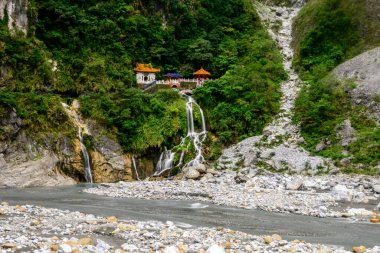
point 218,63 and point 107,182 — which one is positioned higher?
point 218,63

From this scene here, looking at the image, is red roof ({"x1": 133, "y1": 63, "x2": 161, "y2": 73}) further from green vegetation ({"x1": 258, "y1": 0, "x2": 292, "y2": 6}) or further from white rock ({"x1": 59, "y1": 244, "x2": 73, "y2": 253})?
green vegetation ({"x1": 258, "y1": 0, "x2": 292, "y2": 6})

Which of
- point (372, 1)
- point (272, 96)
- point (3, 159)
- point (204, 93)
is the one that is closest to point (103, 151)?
point (3, 159)

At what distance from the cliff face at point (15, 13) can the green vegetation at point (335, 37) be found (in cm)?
3058

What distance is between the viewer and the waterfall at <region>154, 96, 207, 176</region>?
3715 centimetres

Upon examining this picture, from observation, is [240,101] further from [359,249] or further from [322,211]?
[359,249]

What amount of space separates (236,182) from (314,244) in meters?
16.5

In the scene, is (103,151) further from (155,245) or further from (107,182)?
(155,245)

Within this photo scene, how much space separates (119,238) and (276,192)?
568 inches

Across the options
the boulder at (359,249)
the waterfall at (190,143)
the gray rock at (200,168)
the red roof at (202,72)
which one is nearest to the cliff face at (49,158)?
the waterfall at (190,143)

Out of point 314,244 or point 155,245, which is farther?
point 314,244

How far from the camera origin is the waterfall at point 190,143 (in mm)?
37147

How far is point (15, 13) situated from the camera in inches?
1671

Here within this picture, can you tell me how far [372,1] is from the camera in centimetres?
5231

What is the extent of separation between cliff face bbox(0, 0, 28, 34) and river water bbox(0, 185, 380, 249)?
22.5 meters
